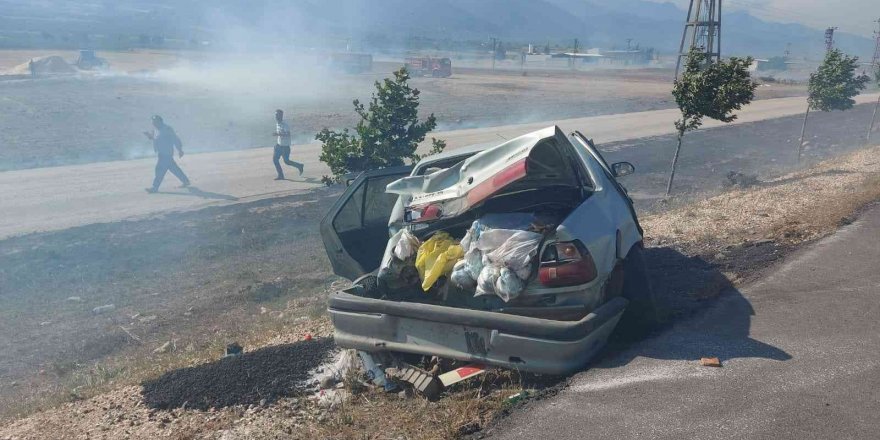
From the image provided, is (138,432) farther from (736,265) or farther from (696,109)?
(696,109)

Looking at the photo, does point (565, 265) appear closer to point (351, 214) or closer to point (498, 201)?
point (498, 201)

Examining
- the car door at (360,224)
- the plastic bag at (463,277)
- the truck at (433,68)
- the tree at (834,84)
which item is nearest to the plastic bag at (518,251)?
the plastic bag at (463,277)

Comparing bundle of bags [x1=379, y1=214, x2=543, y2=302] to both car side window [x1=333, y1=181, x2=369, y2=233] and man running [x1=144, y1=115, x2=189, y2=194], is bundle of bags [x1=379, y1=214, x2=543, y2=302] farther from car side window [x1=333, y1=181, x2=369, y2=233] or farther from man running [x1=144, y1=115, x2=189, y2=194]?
man running [x1=144, y1=115, x2=189, y2=194]

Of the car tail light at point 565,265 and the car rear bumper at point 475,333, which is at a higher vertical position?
the car tail light at point 565,265

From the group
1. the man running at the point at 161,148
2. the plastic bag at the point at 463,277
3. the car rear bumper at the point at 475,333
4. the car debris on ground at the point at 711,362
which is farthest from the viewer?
the man running at the point at 161,148

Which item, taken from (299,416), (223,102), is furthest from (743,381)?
(223,102)

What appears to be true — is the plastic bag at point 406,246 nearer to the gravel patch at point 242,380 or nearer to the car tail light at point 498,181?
the car tail light at point 498,181

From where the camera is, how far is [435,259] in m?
5.06

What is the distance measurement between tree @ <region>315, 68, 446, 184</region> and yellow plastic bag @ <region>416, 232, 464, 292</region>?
575 cm

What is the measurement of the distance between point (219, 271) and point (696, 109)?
30.0 ft

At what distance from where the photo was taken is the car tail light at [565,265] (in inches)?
179

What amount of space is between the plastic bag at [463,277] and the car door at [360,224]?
1741mm

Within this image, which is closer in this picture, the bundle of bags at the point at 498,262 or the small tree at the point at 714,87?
the bundle of bags at the point at 498,262

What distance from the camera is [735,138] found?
26391 mm
